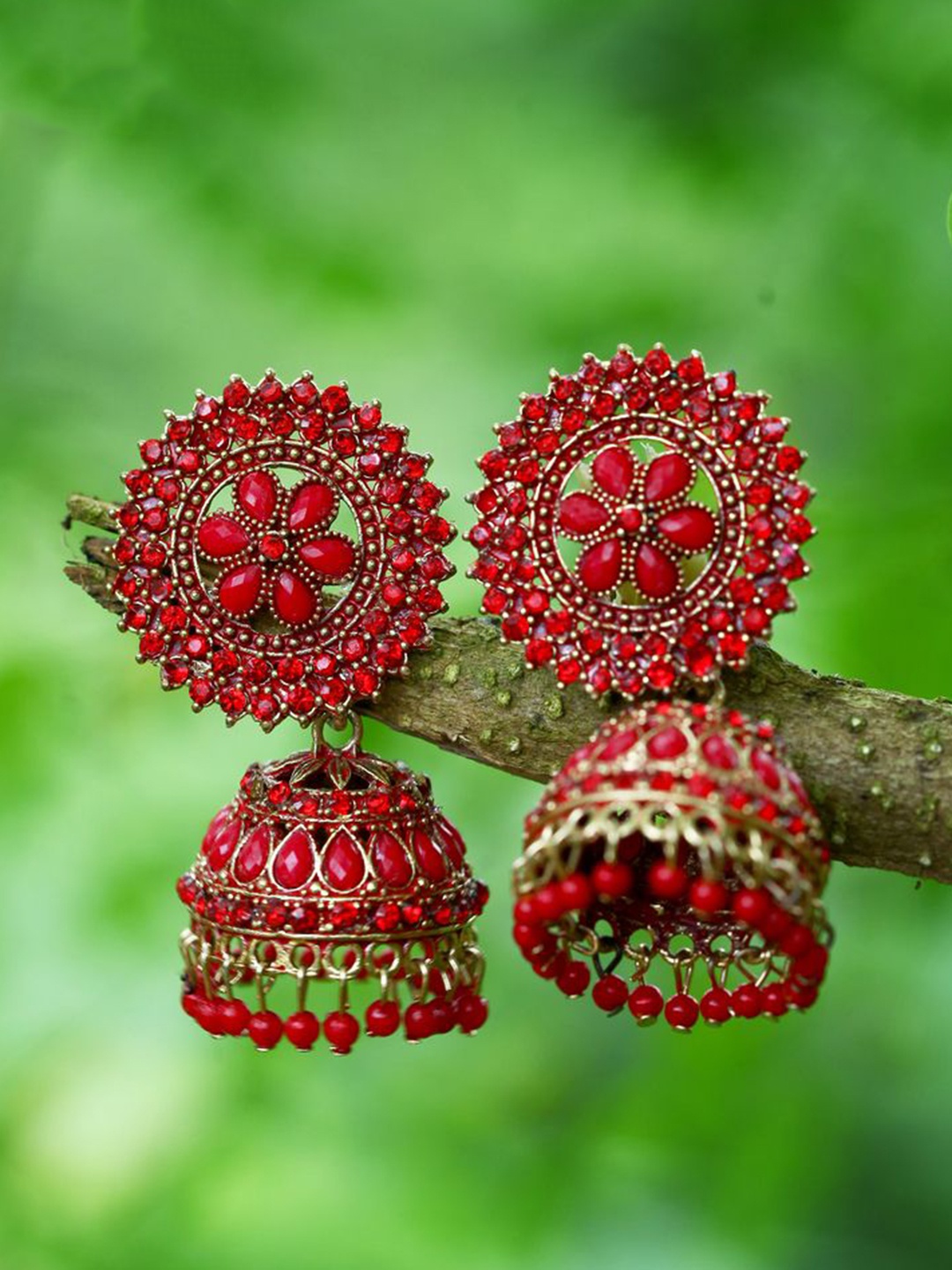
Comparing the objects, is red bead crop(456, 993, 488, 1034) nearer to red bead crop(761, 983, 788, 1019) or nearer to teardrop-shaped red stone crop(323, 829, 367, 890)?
teardrop-shaped red stone crop(323, 829, 367, 890)

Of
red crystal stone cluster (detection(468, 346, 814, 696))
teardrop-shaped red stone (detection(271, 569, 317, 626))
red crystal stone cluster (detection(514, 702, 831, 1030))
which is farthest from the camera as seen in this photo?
teardrop-shaped red stone (detection(271, 569, 317, 626))

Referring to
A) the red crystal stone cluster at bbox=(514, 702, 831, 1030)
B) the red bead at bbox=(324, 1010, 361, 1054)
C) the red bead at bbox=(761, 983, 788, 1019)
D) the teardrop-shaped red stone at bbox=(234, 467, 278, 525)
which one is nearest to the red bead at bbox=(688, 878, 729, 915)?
the red crystal stone cluster at bbox=(514, 702, 831, 1030)

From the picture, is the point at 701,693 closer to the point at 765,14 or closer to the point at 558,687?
the point at 558,687

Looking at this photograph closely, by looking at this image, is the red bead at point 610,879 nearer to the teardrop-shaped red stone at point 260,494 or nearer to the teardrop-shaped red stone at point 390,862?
the teardrop-shaped red stone at point 390,862

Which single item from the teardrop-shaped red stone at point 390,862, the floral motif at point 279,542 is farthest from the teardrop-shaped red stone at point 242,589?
the teardrop-shaped red stone at point 390,862

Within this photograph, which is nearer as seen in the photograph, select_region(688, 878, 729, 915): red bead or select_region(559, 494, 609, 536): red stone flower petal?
A: select_region(688, 878, 729, 915): red bead

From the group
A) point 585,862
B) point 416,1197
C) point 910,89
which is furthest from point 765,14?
point 416,1197

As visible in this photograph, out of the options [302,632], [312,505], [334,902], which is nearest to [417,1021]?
[334,902]

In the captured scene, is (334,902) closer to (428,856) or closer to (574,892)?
(428,856)
